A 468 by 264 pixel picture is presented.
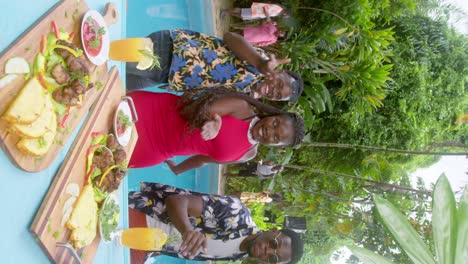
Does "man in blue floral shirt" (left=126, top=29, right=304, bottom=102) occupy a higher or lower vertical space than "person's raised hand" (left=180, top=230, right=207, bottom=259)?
higher

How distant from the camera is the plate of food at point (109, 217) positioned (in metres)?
1.31

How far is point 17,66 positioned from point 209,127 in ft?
3.18

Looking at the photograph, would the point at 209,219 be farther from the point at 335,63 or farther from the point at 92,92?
the point at 335,63

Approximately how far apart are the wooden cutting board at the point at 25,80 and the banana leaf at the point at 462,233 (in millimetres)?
1204

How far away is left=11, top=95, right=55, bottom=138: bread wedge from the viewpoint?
35.1 inches

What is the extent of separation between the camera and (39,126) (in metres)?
0.95

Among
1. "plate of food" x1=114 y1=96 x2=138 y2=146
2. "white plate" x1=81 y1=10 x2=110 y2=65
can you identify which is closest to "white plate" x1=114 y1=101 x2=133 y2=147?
"plate of food" x1=114 y1=96 x2=138 y2=146

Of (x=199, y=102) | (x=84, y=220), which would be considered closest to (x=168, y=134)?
(x=199, y=102)

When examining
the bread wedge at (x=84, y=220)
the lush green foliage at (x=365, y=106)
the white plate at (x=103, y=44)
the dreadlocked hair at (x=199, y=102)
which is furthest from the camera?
the lush green foliage at (x=365, y=106)

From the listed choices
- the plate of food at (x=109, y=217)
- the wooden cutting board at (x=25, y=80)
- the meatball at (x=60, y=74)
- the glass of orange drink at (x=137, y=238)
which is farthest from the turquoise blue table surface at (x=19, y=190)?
the glass of orange drink at (x=137, y=238)

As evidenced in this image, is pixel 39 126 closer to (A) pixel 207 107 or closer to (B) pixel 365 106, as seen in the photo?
(A) pixel 207 107

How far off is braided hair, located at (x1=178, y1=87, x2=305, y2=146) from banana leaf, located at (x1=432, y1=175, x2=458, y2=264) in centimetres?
88

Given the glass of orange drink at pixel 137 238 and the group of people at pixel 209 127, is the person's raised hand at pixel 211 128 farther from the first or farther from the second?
the glass of orange drink at pixel 137 238

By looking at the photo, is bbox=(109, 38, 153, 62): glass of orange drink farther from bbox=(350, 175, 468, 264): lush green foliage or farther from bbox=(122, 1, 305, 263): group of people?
bbox=(350, 175, 468, 264): lush green foliage
